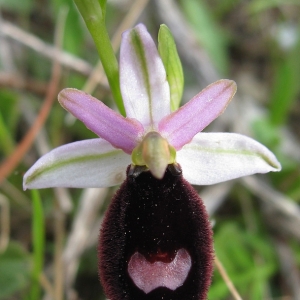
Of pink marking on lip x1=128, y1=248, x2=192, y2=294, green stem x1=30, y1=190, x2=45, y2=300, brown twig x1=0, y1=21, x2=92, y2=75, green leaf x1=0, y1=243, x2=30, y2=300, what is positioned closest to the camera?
pink marking on lip x1=128, y1=248, x2=192, y2=294

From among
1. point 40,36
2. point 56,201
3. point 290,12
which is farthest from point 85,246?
point 290,12

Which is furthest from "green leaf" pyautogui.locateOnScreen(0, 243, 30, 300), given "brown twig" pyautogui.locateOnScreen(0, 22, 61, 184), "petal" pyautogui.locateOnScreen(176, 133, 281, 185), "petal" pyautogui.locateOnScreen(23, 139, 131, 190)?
"petal" pyautogui.locateOnScreen(176, 133, 281, 185)

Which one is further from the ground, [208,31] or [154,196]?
[208,31]

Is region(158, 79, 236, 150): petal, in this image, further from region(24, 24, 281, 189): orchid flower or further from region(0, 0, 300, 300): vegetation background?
region(0, 0, 300, 300): vegetation background

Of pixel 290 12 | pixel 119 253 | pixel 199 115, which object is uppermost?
pixel 290 12

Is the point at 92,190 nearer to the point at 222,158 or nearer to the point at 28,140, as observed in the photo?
the point at 28,140

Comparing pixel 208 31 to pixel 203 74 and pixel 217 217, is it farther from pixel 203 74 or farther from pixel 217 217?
pixel 217 217

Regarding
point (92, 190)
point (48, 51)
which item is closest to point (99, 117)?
point (92, 190)

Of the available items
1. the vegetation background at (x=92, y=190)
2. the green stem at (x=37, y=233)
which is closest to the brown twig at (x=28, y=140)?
the vegetation background at (x=92, y=190)
